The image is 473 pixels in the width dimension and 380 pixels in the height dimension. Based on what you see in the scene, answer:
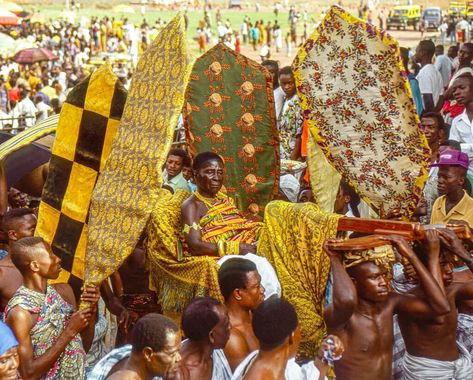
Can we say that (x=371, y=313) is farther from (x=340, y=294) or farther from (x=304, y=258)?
(x=304, y=258)

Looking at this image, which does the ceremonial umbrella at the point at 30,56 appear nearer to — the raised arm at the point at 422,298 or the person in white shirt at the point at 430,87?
the person in white shirt at the point at 430,87

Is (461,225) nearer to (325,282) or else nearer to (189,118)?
(325,282)

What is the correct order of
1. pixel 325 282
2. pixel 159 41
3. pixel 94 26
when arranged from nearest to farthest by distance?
pixel 325 282
pixel 159 41
pixel 94 26

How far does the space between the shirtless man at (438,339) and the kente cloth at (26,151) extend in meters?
2.93

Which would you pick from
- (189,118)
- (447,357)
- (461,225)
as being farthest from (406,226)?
(189,118)

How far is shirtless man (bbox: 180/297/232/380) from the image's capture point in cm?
445

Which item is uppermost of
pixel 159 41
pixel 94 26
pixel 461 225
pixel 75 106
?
pixel 159 41

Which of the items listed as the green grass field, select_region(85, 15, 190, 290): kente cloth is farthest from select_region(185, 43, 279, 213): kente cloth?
the green grass field

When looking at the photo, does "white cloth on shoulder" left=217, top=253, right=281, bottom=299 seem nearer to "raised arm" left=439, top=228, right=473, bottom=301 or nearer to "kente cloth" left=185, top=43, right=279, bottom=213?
"raised arm" left=439, top=228, right=473, bottom=301

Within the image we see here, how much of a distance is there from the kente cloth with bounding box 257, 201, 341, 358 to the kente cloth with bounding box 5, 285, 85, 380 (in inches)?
50.9

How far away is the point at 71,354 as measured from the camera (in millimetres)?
4988

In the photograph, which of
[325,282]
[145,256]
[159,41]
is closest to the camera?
[325,282]

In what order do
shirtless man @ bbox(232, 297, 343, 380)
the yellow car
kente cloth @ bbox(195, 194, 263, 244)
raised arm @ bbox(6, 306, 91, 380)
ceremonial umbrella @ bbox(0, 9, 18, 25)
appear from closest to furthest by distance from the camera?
shirtless man @ bbox(232, 297, 343, 380), raised arm @ bbox(6, 306, 91, 380), kente cloth @ bbox(195, 194, 263, 244), ceremonial umbrella @ bbox(0, 9, 18, 25), the yellow car

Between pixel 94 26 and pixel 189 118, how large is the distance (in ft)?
102
